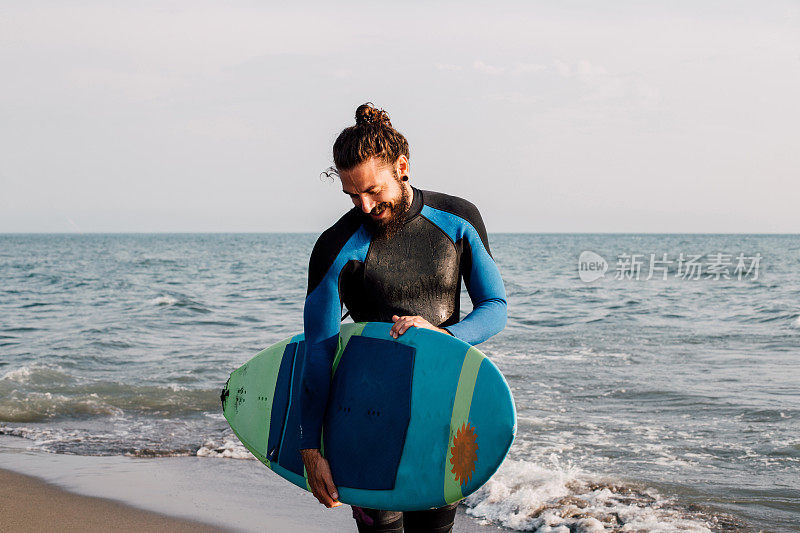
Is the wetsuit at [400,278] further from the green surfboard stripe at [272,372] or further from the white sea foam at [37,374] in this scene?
the white sea foam at [37,374]

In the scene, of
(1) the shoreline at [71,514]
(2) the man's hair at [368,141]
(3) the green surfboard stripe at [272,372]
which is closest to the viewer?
(2) the man's hair at [368,141]

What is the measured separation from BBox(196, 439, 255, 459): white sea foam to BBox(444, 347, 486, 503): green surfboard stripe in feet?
10.8

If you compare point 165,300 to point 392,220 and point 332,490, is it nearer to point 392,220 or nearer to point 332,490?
point 332,490

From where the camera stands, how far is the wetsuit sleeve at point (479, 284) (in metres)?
2.20

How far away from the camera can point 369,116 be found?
2133 millimetres

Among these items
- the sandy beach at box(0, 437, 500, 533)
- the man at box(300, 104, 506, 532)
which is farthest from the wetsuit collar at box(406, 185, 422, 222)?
the sandy beach at box(0, 437, 500, 533)

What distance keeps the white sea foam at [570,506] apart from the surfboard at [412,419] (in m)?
1.83

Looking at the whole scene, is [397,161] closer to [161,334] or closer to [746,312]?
[161,334]

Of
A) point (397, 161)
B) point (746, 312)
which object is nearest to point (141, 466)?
point (397, 161)

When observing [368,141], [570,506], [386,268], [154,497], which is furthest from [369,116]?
[154,497]

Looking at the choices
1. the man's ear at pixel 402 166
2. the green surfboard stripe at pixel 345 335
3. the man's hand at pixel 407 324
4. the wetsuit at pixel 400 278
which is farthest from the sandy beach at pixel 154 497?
the man's ear at pixel 402 166

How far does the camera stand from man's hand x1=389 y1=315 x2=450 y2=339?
2123mm

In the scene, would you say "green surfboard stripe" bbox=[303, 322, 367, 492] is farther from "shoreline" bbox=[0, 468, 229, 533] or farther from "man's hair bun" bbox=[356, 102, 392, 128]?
"shoreline" bbox=[0, 468, 229, 533]

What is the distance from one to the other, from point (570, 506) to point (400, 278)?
2.47 meters
